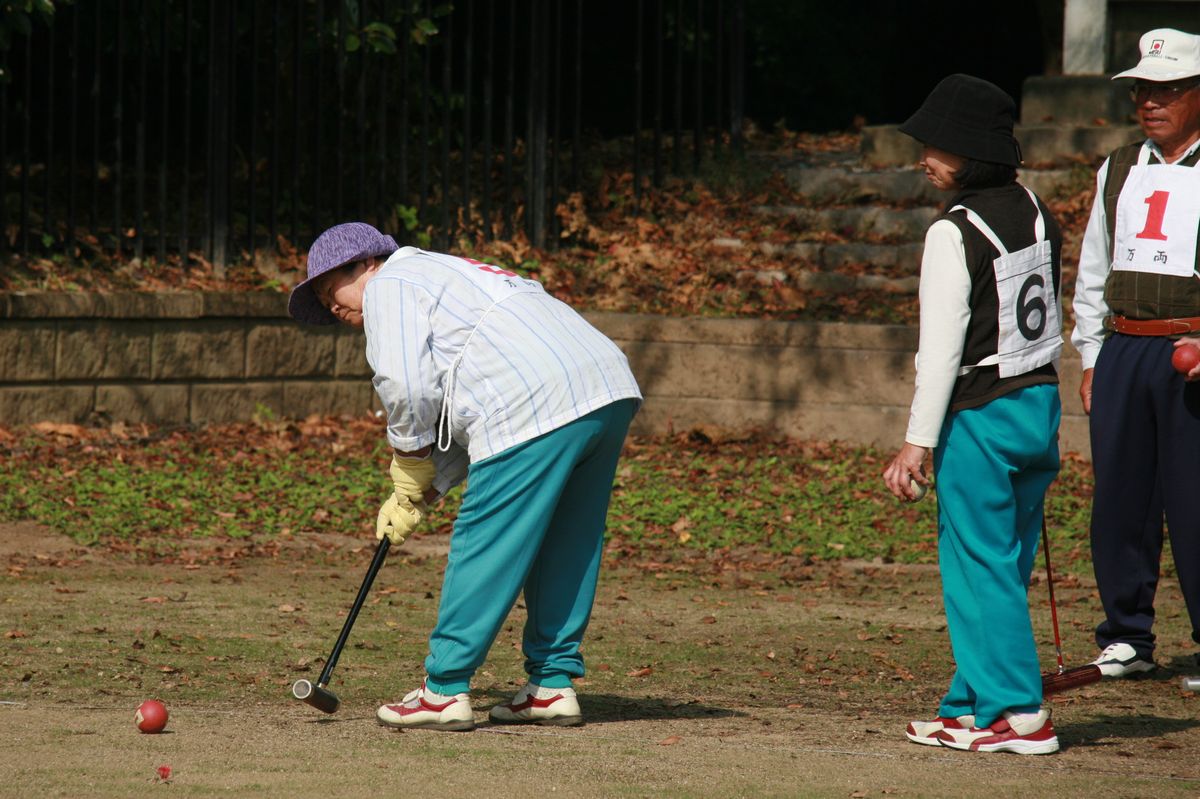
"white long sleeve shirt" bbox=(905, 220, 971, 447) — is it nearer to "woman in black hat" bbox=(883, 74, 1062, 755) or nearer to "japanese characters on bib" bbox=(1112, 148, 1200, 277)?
"woman in black hat" bbox=(883, 74, 1062, 755)

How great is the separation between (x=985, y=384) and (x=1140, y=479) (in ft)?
4.65

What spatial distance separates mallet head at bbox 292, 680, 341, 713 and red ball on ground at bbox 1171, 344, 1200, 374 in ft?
9.43

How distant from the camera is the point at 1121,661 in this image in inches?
228

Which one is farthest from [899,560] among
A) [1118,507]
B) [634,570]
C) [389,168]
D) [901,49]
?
[901,49]

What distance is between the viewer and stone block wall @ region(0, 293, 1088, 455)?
10.1 metres

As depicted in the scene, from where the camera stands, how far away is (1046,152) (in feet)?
40.1

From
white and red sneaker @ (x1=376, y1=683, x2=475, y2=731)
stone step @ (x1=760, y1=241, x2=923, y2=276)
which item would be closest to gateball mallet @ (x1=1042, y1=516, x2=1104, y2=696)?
white and red sneaker @ (x1=376, y1=683, x2=475, y2=731)

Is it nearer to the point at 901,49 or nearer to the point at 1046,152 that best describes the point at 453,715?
the point at 1046,152

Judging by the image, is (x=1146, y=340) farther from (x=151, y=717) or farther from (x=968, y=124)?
(x=151, y=717)

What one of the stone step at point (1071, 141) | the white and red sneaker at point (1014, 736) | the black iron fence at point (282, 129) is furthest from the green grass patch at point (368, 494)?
the white and red sneaker at point (1014, 736)

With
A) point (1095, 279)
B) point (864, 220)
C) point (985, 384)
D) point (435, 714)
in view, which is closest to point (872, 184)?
point (864, 220)

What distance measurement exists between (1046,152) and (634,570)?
5.82 m

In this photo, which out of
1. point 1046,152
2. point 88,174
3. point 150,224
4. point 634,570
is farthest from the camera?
point 88,174

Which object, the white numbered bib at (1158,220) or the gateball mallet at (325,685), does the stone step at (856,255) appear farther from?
the gateball mallet at (325,685)
